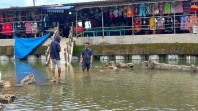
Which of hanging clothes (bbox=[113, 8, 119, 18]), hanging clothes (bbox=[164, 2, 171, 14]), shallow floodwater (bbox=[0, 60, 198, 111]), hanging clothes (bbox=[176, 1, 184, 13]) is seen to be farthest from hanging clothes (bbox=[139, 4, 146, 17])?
shallow floodwater (bbox=[0, 60, 198, 111])

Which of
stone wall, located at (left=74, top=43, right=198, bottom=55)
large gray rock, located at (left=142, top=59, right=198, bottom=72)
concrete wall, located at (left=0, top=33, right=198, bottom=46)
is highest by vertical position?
concrete wall, located at (left=0, top=33, right=198, bottom=46)

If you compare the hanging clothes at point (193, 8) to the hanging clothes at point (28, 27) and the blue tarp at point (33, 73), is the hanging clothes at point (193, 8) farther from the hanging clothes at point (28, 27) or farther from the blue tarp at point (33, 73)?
the hanging clothes at point (28, 27)

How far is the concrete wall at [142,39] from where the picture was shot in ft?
95.0

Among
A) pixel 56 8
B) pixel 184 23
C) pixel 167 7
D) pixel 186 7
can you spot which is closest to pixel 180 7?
pixel 186 7

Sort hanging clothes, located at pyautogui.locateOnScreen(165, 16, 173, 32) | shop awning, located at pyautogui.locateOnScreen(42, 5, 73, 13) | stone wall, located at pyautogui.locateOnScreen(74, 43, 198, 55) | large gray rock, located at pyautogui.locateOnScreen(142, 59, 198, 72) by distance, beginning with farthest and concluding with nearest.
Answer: shop awning, located at pyautogui.locateOnScreen(42, 5, 73, 13)
hanging clothes, located at pyautogui.locateOnScreen(165, 16, 173, 32)
stone wall, located at pyautogui.locateOnScreen(74, 43, 198, 55)
large gray rock, located at pyautogui.locateOnScreen(142, 59, 198, 72)

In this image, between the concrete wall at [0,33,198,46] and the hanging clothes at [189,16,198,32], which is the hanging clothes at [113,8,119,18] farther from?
the hanging clothes at [189,16,198,32]

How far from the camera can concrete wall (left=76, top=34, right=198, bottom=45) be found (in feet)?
95.0

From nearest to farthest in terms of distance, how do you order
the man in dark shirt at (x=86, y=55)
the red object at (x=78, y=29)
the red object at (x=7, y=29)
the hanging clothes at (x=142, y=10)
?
the man in dark shirt at (x=86, y=55) < the hanging clothes at (x=142, y=10) < the red object at (x=78, y=29) < the red object at (x=7, y=29)

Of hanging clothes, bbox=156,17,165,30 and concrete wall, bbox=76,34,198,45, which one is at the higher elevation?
hanging clothes, bbox=156,17,165,30

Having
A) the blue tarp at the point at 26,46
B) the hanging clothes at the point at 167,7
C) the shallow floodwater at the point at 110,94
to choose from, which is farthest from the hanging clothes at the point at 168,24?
the shallow floodwater at the point at 110,94

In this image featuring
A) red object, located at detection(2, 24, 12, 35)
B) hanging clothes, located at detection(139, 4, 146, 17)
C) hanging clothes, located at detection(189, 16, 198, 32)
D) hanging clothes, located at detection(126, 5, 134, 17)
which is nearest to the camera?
hanging clothes, located at detection(189, 16, 198, 32)

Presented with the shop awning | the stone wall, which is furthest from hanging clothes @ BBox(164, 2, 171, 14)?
the shop awning

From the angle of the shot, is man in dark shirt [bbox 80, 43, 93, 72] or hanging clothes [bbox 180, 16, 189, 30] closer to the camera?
man in dark shirt [bbox 80, 43, 93, 72]

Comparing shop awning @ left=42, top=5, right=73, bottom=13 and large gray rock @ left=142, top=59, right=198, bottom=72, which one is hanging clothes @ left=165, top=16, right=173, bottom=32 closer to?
shop awning @ left=42, top=5, right=73, bottom=13
